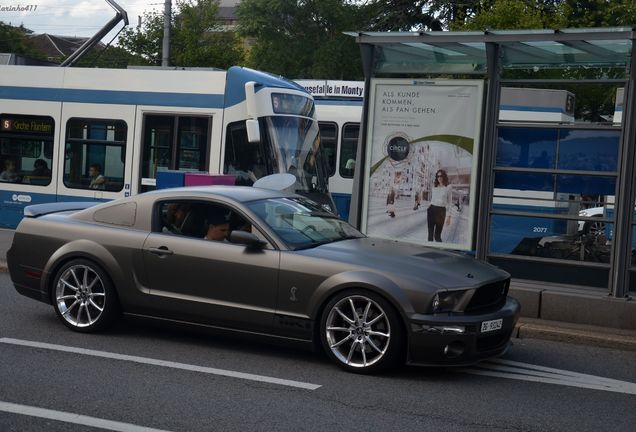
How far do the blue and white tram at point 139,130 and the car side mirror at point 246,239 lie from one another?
24.8 ft

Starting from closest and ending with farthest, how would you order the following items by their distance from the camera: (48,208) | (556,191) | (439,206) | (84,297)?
(84,297), (48,208), (556,191), (439,206)

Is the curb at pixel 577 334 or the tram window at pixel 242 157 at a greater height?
the tram window at pixel 242 157

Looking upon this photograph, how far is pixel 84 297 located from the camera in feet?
29.2

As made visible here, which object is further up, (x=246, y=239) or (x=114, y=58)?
(x=114, y=58)

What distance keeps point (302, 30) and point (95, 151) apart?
29.3 meters

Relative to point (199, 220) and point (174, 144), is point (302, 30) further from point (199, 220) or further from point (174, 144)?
point (199, 220)

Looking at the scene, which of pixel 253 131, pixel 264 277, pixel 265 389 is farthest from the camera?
pixel 253 131

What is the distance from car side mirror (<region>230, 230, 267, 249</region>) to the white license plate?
1.96 m

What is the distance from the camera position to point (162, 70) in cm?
1698

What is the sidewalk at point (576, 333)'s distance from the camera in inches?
363

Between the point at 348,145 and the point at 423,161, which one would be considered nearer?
the point at 423,161

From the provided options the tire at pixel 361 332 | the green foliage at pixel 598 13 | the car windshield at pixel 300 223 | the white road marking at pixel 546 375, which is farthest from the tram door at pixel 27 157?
the green foliage at pixel 598 13

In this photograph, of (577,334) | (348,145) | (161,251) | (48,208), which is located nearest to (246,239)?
(161,251)

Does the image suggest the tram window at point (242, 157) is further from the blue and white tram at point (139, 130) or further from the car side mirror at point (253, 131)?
the car side mirror at point (253, 131)
